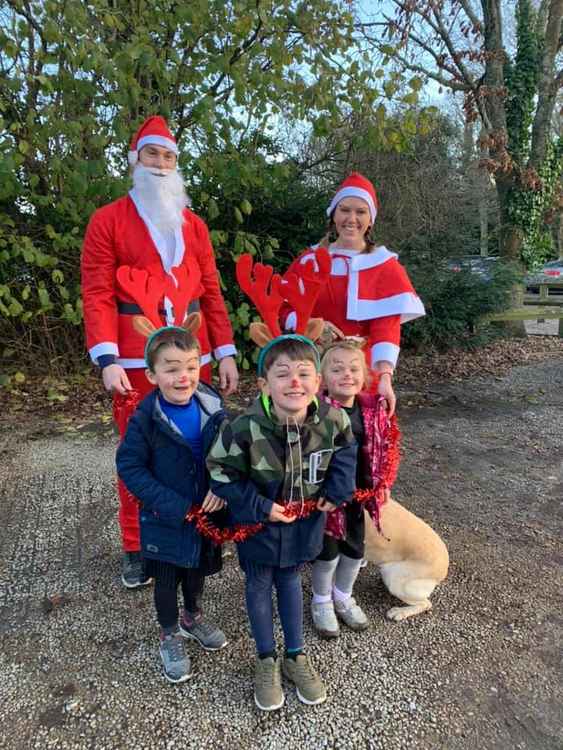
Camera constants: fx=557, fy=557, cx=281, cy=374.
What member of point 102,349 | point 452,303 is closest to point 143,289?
point 102,349

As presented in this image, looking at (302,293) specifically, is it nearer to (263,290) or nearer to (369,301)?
(263,290)

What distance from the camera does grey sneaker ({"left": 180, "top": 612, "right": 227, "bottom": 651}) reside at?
239 cm

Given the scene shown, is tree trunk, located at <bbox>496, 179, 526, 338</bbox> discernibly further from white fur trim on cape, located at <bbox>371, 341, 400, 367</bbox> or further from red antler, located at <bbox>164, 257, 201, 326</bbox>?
red antler, located at <bbox>164, 257, 201, 326</bbox>

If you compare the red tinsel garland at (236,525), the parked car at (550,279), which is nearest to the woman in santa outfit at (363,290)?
the red tinsel garland at (236,525)

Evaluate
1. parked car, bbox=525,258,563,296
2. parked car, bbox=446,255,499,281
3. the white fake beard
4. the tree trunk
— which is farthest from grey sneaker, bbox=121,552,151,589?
parked car, bbox=525,258,563,296

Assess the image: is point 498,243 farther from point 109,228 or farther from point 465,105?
point 109,228

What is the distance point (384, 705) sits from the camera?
2113 mm

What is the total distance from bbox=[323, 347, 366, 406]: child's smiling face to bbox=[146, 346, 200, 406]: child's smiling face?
55 centimetres

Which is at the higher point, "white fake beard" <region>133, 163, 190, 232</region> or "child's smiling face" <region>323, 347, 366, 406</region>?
"white fake beard" <region>133, 163, 190, 232</region>

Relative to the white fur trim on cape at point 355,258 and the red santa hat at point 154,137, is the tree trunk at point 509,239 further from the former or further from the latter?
the red santa hat at point 154,137

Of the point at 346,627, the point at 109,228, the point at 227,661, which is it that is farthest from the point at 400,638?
the point at 109,228

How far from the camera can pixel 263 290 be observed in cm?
229

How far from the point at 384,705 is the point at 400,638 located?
15.6 inches

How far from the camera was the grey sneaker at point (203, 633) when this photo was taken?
7.86 feet
